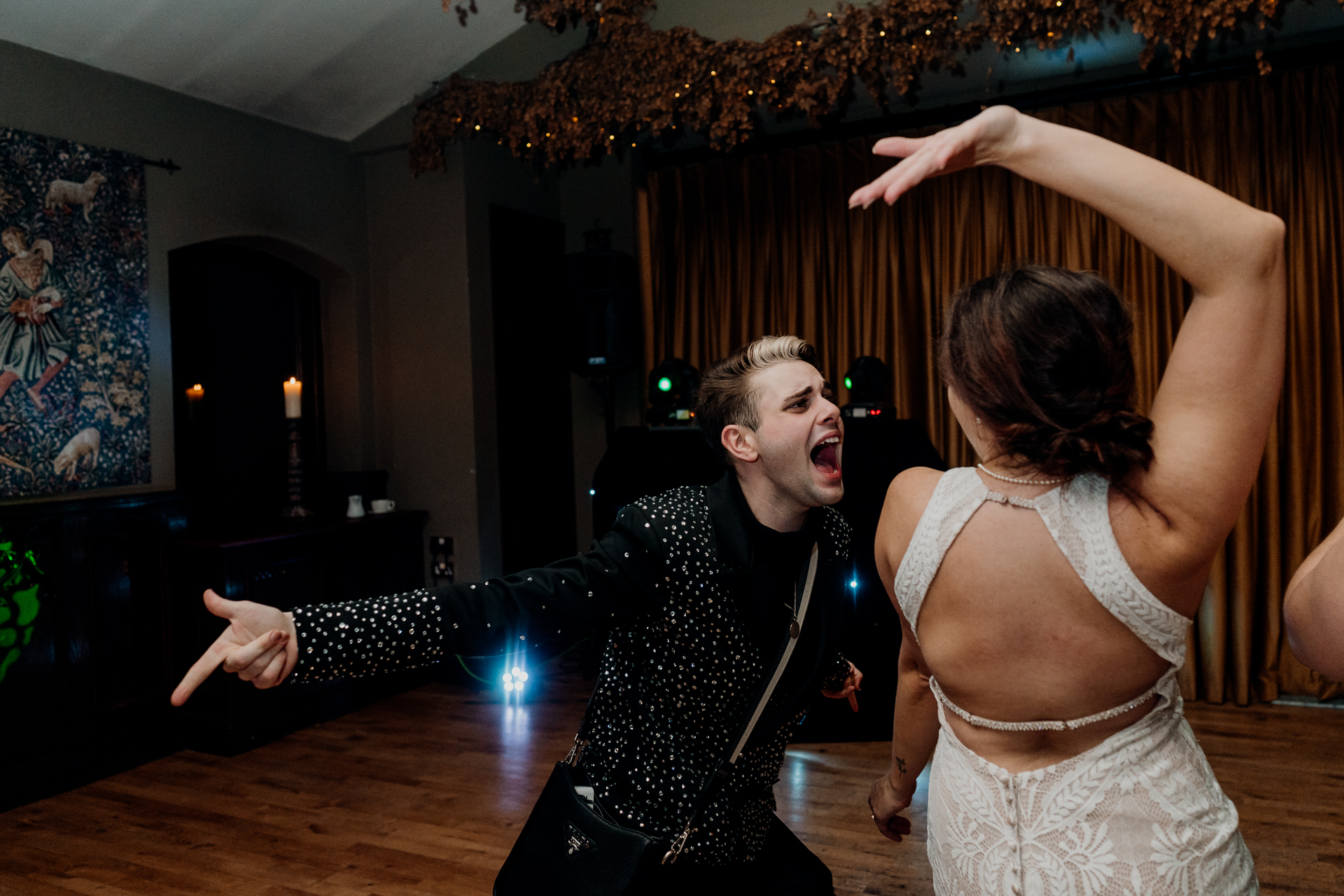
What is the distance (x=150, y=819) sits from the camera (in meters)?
3.29

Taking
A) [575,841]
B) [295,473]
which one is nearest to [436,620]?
[575,841]

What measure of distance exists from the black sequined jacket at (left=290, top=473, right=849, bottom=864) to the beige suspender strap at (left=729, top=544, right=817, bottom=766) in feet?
0.05

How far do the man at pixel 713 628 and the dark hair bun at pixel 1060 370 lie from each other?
0.68 metres

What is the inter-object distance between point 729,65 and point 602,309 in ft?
5.34

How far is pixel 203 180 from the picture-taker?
437cm

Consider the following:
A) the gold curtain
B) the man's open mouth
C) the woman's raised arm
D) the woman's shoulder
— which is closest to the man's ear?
the man's open mouth

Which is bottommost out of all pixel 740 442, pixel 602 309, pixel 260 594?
pixel 260 594

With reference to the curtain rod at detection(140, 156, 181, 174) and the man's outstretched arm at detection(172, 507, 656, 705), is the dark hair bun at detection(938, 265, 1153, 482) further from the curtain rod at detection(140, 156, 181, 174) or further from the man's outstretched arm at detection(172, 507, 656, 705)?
A: the curtain rod at detection(140, 156, 181, 174)

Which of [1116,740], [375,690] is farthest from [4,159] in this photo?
[1116,740]

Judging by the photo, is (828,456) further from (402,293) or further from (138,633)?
(402,293)

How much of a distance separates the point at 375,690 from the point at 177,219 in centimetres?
244

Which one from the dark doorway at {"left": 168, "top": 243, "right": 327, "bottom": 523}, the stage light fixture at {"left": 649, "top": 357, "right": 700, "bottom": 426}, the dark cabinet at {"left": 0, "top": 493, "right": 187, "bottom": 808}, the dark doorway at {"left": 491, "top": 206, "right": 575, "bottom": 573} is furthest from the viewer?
the dark doorway at {"left": 491, "top": 206, "right": 575, "bottom": 573}

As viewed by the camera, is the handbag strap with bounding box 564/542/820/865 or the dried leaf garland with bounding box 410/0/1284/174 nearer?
the handbag strap with bounding box 564/542/820/865

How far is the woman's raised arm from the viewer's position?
869 mm
